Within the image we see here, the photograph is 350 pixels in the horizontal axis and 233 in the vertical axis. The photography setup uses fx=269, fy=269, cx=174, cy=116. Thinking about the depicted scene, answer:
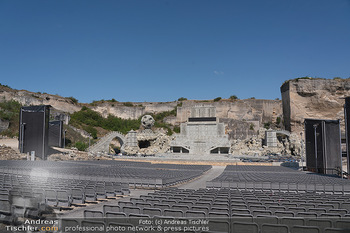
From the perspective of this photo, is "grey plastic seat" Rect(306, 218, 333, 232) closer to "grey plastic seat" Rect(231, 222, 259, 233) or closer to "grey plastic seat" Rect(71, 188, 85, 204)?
"grey plastic seat" Rect(231, 222, 259, 233)

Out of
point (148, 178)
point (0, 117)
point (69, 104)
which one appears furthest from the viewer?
point (69, 104)

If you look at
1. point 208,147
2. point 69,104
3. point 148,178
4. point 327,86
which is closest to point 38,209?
point 148,178

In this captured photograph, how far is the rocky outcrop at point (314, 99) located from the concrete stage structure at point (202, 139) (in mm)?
21731

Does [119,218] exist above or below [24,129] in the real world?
below

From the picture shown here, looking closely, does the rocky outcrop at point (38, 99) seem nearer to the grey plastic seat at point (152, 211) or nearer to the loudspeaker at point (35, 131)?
the loudspeaker at point (35, 131)

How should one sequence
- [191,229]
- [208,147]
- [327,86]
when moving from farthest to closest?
[327,86] → [208,147] → [191,229]

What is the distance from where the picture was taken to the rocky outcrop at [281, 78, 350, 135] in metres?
68.0

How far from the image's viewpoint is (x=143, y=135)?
61.2 metres

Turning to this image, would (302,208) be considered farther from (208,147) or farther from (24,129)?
(208,147)

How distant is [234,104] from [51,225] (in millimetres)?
88608

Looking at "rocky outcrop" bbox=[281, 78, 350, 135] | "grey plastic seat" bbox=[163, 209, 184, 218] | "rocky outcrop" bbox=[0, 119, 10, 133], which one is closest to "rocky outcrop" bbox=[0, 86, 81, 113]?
"rocky outcrop" bbox=[0, 119, 10, 133]

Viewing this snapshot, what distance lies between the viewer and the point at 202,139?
59562 mm

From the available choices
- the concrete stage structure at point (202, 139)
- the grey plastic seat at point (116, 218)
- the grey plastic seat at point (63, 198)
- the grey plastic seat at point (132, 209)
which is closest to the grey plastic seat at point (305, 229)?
the grey plastic seat at point (116, 218)

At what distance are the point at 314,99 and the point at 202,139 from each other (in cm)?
3255
